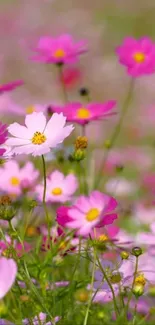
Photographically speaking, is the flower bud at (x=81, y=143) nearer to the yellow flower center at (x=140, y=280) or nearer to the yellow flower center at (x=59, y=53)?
the yellow flower center at (x=140, y=280)

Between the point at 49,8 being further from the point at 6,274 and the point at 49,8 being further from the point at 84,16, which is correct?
the point at 6,274

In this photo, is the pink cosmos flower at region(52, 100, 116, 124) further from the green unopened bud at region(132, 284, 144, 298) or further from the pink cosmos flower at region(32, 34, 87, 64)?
the green unopened bud at region(132, 284, 144, 298)

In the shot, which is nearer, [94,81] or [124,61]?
[124,61]

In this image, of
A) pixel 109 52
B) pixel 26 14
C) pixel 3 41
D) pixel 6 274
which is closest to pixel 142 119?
pixel 109 52

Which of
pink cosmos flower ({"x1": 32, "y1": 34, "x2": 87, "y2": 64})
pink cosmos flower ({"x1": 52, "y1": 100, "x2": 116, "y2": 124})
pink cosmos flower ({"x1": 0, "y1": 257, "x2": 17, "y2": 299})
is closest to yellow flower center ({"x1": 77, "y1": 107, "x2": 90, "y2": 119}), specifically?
pink cosmos flower ({"x1": 52, "y1": 100, "x2": 116, "y2": 124})

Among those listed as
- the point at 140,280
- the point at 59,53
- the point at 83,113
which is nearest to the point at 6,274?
the point at 140,280
